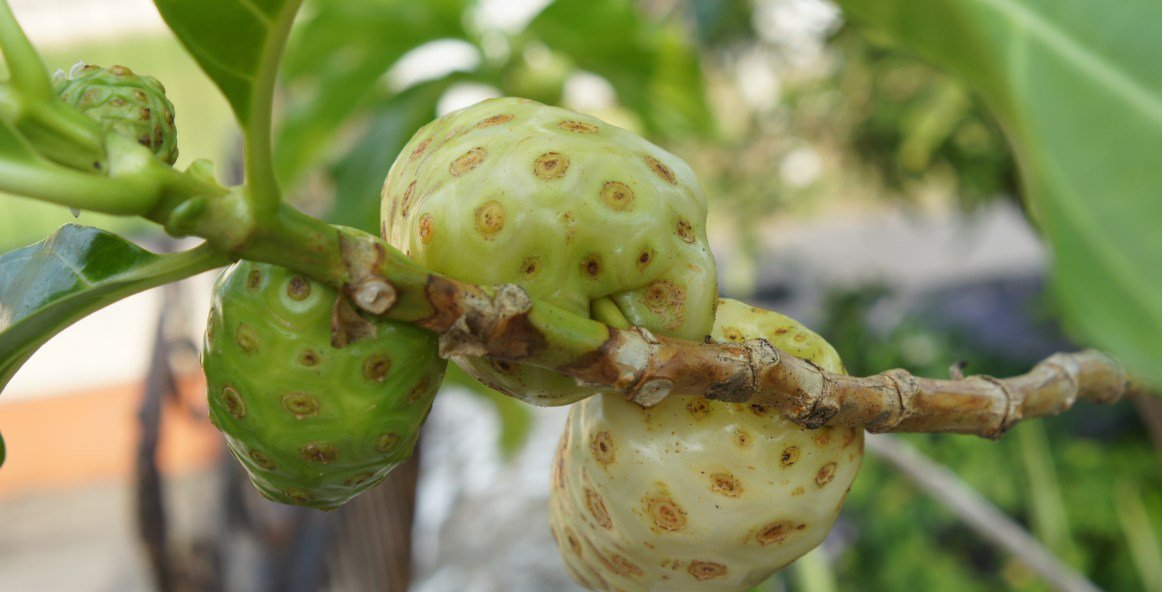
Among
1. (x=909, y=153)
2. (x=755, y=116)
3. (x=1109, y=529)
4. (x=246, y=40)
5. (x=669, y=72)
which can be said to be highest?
(x=246, y=40)

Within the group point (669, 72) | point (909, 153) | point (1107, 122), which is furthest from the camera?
point (909, 153)

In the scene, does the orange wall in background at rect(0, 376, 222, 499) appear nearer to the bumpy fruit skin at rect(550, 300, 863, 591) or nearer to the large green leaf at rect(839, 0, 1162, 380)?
the bumpy fruit skin at rect(550, 300, 863, 591)

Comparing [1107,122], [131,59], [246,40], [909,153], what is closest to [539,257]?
[246,40]

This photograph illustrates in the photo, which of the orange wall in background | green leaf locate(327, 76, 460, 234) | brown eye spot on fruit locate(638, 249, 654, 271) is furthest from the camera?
the orange wall in background


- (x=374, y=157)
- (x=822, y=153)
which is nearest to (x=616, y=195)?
(x=374, y=157)

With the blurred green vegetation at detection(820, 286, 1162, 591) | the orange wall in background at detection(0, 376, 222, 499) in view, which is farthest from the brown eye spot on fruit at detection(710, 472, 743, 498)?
the orange wall in background at detection(0, 376, 222, 499)

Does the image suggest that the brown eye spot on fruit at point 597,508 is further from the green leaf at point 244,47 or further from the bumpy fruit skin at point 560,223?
the green leaf at point 244,47

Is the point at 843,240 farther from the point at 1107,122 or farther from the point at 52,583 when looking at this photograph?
the point at 1107,122

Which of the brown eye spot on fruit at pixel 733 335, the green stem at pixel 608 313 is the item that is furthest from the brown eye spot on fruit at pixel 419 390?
the brown eye spot on fruit at pixel 733 335
